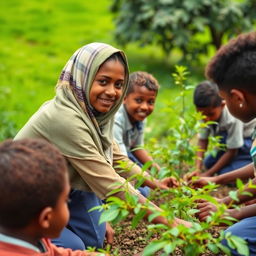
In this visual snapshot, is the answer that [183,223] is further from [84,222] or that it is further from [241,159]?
[241,159]

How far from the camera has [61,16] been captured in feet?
34.8

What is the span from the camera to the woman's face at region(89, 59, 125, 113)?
3.16 m

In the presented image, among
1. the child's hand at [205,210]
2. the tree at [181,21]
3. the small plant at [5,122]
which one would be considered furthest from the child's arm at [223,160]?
the tree at [181,21]

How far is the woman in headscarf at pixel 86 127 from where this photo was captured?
2.96 m

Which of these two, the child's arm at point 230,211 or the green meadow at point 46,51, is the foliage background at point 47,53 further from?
the child's arm at point 230,211

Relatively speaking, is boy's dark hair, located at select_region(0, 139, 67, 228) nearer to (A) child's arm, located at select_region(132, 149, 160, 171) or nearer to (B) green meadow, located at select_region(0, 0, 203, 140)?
(A) child's arm, located at select_region(132, 149, 160, 171)

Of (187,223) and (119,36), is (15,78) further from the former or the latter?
(187,223)

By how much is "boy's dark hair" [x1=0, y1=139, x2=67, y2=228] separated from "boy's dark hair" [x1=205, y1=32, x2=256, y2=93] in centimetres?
124

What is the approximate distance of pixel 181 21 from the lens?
7512 mm

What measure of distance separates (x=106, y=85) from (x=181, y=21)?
4.58 metres

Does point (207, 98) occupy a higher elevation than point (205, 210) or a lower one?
higher

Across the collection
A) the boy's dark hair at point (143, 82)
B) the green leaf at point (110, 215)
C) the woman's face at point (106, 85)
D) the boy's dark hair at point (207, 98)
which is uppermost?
the woman's face at point (106, 85)

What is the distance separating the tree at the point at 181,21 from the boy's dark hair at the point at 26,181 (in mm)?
5379

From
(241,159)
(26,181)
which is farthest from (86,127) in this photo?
(241,159)
